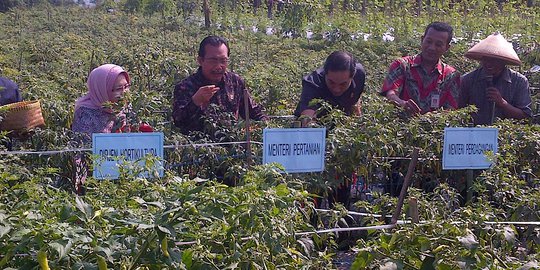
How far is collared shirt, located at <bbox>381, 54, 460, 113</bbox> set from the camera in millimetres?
4613

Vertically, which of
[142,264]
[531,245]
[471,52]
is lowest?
[531,245]

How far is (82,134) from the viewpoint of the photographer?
12.8ft

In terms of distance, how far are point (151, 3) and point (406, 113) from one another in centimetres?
1675

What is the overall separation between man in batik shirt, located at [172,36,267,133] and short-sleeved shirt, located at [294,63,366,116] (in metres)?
0.28

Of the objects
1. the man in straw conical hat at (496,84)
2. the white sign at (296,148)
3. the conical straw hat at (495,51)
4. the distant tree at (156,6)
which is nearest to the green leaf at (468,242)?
the white sign at (296,148)

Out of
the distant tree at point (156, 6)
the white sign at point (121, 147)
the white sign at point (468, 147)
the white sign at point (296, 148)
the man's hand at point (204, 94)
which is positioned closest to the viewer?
the white sign at point (121, 147)

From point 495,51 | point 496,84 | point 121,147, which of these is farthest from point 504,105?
point 121,147

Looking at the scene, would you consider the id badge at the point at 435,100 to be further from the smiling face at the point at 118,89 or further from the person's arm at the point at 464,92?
the smiling face at the point at 118,89

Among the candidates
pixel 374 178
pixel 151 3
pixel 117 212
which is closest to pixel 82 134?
pixel 374 178

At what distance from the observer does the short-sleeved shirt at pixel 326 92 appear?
4258mm

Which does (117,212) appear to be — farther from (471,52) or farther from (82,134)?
(471,52)

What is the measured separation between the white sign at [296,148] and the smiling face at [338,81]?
90 cm

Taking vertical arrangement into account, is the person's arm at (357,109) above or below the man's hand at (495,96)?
below

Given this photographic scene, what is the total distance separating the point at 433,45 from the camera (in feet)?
15.2
